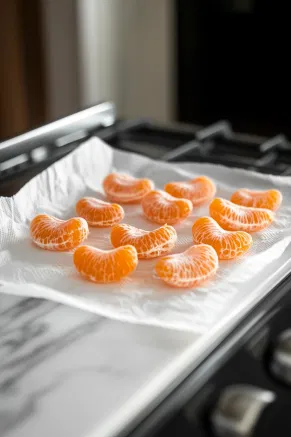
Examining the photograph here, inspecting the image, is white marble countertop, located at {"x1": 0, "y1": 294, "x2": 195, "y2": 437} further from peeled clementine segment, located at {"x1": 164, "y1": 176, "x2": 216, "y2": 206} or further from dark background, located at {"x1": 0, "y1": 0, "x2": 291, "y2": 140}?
dark background, located at {"x1": 0, "y1": 0, "x2": 291, "y2": 140}

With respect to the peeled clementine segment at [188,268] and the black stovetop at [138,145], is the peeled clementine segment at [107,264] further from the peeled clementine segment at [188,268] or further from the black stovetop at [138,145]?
the black stovetop at [138,145]

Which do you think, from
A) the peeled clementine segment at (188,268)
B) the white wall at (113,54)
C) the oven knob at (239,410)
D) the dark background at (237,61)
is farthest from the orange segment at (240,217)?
the white wall at (113,54)

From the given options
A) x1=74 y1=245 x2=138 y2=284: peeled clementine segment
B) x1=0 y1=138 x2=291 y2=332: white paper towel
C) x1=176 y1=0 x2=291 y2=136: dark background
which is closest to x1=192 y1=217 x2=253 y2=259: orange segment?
x1=0 y1=138 x2=291 y2=332: white paper towel

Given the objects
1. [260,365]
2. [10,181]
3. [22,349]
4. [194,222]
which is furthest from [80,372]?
[10,181]

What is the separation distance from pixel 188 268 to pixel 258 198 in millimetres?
290

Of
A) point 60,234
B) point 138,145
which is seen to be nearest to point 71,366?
point 60,234

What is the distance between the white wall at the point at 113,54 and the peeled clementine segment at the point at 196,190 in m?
1.84

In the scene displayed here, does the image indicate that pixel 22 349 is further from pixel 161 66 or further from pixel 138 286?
pixel 161 66

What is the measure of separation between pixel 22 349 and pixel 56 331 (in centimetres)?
5

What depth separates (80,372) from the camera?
0.70 m

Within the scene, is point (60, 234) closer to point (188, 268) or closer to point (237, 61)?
point (188, 268)

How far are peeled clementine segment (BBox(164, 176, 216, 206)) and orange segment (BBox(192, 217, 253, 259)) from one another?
0.14 m

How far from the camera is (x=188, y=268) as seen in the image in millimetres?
877

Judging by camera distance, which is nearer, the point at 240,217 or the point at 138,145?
the point at 240,217
